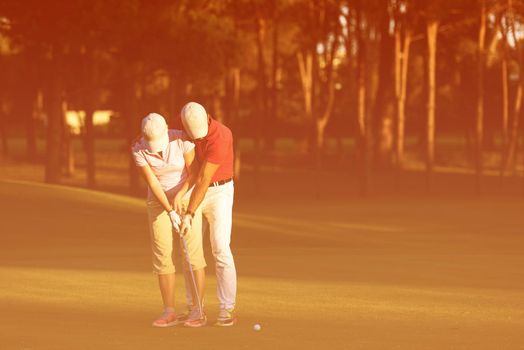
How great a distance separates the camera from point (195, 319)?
12375 mm

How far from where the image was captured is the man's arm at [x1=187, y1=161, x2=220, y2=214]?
11.9 meters

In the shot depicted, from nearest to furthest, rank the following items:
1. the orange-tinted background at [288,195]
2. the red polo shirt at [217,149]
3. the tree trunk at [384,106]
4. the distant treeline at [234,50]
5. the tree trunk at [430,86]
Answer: the red polo shirt at [217,149] → the orange-tinted background at [288,195] → the distant treeline at [234,50] → the tree trunk at [430,86] → the tree trunk at [384,106]

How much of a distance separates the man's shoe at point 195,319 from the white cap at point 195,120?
1579 millimetres

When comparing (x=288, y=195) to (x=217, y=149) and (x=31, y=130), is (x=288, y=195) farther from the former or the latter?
(x=217, y=149)

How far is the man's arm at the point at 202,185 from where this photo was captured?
1193cm

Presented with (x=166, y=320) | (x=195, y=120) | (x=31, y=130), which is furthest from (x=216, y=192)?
(x=31, y=130)

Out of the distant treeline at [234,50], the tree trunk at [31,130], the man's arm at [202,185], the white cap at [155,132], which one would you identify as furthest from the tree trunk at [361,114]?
the white cap at [155,132]

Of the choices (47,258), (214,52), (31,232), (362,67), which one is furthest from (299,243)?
(362,67)

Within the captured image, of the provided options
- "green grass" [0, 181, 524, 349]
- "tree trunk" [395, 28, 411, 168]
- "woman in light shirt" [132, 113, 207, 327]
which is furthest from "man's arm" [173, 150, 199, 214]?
"tree trunk" [395, 28, 411, 168]

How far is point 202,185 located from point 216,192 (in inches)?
12.4

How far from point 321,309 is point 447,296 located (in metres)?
1.98

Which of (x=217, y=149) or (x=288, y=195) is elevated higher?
(x=217, y=149)

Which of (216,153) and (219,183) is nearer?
(216,153)

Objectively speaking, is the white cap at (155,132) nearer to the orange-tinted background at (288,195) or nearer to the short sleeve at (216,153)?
the short sleeve at (216,153)
